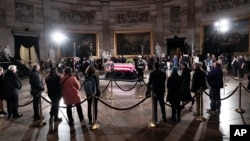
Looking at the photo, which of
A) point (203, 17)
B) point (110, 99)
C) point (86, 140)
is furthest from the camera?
point (203, 17)

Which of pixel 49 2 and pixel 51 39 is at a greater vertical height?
pixel 49 2

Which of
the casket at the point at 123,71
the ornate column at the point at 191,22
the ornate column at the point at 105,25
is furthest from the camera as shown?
the ornate column at the point at 105,25

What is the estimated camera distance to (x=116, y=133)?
6227 millimetres

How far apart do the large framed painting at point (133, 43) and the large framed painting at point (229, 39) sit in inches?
263

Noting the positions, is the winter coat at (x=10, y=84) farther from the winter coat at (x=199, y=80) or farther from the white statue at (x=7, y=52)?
the white statue at (x=7, y=52)

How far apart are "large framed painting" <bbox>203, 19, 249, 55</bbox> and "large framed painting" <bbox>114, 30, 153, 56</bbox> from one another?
6.69m

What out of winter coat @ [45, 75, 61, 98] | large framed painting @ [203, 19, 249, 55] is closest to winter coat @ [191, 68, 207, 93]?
winter coat @ [45, 75, 61, 98]

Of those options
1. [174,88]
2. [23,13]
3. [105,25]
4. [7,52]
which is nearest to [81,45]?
[105,25]

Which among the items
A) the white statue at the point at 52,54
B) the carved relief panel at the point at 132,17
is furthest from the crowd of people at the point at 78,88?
the carved relief panel at the point at 132,17

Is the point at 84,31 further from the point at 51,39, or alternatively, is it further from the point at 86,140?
the point at 86,140

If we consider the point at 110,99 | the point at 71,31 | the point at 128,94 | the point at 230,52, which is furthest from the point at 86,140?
the point at 71,31

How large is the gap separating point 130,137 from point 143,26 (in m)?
22.9

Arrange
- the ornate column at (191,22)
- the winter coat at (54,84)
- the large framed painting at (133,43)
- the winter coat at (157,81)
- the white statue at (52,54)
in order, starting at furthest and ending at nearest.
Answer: the large framed painting at (133,43) → the ornate column at (191,22) → the white statue at (52,54) → the winter coat at (54,84) → the winter coat at (157,81)

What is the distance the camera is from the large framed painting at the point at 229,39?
61.7 ft
